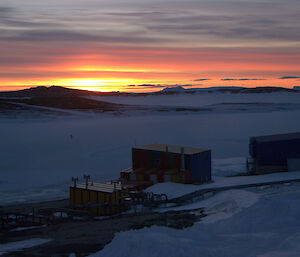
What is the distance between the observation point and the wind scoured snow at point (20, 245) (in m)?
8.72

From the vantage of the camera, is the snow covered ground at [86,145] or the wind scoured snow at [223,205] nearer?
the wind scoured snow at [223,205]

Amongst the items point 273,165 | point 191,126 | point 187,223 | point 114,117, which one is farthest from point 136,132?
Answer: point 187,223

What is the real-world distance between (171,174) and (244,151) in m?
10.7

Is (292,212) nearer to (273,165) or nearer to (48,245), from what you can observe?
(48,245)

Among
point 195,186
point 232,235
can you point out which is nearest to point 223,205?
point 232,235

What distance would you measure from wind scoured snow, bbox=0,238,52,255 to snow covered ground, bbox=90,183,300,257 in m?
2.04

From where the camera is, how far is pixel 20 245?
9047mm

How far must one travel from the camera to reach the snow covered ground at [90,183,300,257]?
735cm

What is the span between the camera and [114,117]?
47.2m

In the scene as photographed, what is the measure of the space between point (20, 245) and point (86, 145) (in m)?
18.7

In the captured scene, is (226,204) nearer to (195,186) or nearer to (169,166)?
(195,186)

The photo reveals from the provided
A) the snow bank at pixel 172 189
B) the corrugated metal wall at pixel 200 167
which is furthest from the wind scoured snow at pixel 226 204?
the corrugated metal wall at pixel 200 167

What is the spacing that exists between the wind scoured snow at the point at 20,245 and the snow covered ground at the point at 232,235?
2.04 m

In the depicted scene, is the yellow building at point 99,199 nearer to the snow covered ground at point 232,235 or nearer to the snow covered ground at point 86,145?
the snow covered ground at point 86,145
